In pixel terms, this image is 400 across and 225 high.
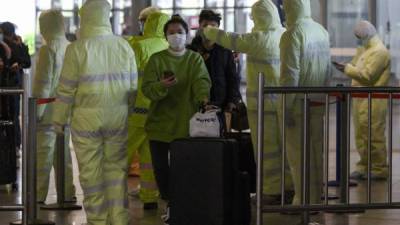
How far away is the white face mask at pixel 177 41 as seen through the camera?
852 centimetres

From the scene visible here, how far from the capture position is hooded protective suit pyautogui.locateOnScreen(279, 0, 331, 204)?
8.62 metres

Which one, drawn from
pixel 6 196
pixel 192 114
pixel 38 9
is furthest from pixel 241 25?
pixel 192 114

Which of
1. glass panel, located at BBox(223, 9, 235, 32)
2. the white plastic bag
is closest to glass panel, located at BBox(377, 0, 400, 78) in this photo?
glass panel, located at BBox(223, 9, 235, 32)

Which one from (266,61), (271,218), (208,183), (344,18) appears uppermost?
(344,18)

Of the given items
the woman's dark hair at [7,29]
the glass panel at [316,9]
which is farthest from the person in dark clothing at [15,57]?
the glass panel at [316,9]

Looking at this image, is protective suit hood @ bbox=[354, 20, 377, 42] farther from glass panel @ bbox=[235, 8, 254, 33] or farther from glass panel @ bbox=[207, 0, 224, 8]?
glass panel @ bbox=[235, 8, 254, 33]

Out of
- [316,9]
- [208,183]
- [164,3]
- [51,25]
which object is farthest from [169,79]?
[164,3]

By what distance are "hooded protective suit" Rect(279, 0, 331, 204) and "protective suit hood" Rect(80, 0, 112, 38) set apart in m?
1.53

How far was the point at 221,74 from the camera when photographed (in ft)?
31.2

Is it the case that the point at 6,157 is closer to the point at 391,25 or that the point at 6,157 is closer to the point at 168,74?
the point at 168,74

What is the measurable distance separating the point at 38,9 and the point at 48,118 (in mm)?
10730

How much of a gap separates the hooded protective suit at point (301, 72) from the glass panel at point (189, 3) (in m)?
10.7

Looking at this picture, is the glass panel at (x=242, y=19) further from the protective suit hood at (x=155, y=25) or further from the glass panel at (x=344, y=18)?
the protective suit hood at (x=155, y=25)

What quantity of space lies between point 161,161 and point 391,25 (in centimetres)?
757
